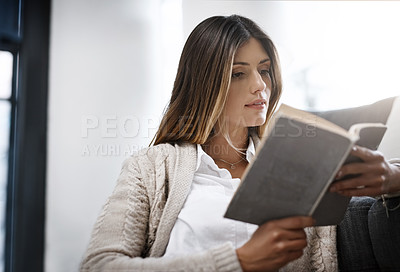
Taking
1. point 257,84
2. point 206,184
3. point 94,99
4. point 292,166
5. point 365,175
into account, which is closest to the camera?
point 292,166

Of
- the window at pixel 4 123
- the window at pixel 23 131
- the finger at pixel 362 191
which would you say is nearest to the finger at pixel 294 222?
the finger at pixel 362 191

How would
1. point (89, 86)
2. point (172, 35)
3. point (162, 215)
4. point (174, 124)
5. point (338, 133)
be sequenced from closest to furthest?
point (338, 133) → point (162, 215) → point (174, 124) → point (89, 86) → point (172, 35)

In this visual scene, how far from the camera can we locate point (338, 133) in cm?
56

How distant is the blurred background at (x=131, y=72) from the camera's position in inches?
56.2

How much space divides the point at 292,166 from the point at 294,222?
0.39 feet

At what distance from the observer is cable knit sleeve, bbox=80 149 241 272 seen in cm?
69

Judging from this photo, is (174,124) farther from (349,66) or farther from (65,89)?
(349,66)

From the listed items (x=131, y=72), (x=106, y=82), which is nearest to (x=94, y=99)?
(x=106, y=82)

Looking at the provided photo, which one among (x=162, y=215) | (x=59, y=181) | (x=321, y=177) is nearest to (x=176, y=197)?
(x=162, y=215)

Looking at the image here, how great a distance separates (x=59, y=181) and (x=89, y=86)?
1.36 ft

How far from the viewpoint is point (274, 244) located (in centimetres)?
66

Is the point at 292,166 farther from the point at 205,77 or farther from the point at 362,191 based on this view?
the point at 205,77

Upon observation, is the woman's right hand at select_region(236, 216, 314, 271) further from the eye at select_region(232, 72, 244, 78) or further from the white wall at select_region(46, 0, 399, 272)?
the white wall at select_region(46, 0, 399, 272)

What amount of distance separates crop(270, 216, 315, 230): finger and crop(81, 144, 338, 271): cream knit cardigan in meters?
0.12
